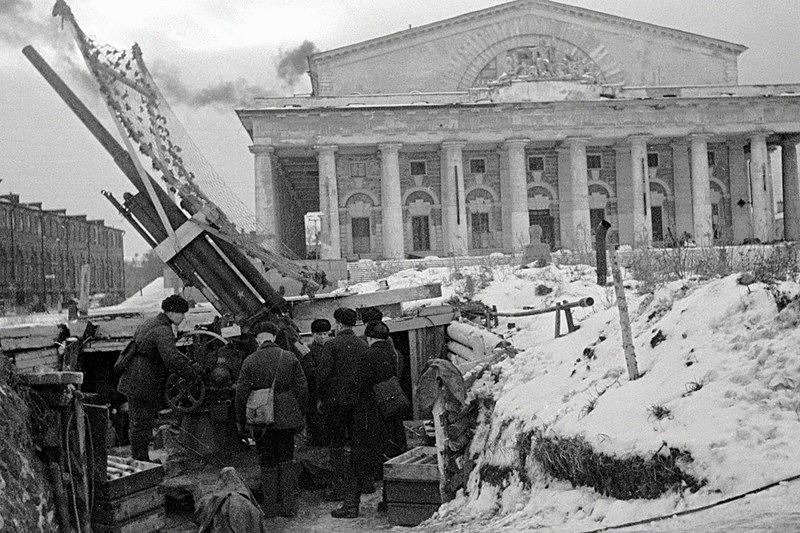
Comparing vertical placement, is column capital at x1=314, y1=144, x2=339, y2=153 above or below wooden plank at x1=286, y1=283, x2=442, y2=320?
above

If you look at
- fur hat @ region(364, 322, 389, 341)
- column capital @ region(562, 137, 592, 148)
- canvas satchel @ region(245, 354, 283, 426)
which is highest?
column capital @ region(562, 137, 592, 148)

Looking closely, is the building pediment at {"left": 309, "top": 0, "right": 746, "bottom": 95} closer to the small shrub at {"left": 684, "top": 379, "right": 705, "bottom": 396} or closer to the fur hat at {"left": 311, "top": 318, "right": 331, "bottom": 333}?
the fur hat at {"left": 311, "top": 318, "right": 331, "bottom": 333}

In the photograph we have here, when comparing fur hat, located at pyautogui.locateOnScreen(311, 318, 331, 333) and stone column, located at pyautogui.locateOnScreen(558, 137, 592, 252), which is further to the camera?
stone column, located at pyautogui.locateOnScreen(558, 137, 592, 252)

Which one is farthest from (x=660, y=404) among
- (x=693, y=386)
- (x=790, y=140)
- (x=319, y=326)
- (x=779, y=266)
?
(x=790, y=140)

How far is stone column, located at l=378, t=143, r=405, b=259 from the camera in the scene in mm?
39344

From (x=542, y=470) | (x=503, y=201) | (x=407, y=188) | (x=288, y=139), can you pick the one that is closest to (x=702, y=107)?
(x=503, y=201)

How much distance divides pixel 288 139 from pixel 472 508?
1325 inches

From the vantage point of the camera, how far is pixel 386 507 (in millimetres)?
7617

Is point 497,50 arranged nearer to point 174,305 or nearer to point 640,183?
point 640,183

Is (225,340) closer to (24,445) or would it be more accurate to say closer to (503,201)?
(24,445)

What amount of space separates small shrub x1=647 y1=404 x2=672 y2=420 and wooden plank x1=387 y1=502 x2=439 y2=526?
250 centimetres

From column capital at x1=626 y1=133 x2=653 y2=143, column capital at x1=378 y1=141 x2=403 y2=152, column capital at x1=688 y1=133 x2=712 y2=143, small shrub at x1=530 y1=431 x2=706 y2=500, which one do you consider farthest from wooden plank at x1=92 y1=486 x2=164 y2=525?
column capital at x1=688 y1=133 x2=712 y2=143

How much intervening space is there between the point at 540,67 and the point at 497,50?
3.37 metres

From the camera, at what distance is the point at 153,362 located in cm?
816
